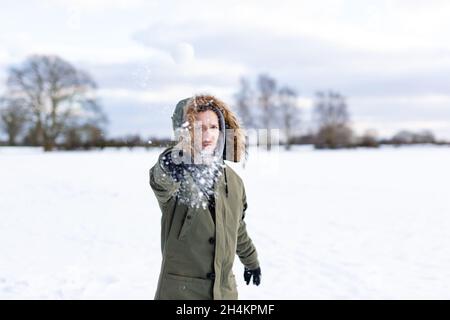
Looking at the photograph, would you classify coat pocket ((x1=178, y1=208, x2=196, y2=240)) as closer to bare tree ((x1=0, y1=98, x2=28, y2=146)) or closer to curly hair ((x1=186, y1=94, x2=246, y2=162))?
curly hair ((x1=186, y1=94, x2=246, y2=162))

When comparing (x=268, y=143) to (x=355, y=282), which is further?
(x=355, y=282)

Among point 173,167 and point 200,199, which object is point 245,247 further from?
point 173,167

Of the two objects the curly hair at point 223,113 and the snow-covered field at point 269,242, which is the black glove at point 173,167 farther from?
the snow-covered field at point 269,242

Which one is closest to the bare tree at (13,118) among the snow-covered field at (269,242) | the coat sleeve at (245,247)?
the snow-covered field at (269,242)

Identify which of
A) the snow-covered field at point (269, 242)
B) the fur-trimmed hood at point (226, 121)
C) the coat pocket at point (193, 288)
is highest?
the fur-trimmed hood at point (226, 121)

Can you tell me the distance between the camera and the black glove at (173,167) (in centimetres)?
171

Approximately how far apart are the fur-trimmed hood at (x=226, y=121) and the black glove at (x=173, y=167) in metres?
0.08

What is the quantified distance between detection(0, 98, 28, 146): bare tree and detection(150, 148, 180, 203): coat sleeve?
17.4ft

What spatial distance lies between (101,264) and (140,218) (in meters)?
3.20

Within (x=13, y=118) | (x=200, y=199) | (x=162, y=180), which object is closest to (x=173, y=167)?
(x=162, y=180)

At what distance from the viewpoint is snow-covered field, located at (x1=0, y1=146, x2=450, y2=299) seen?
4.94 meters

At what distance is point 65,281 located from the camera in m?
5.14
